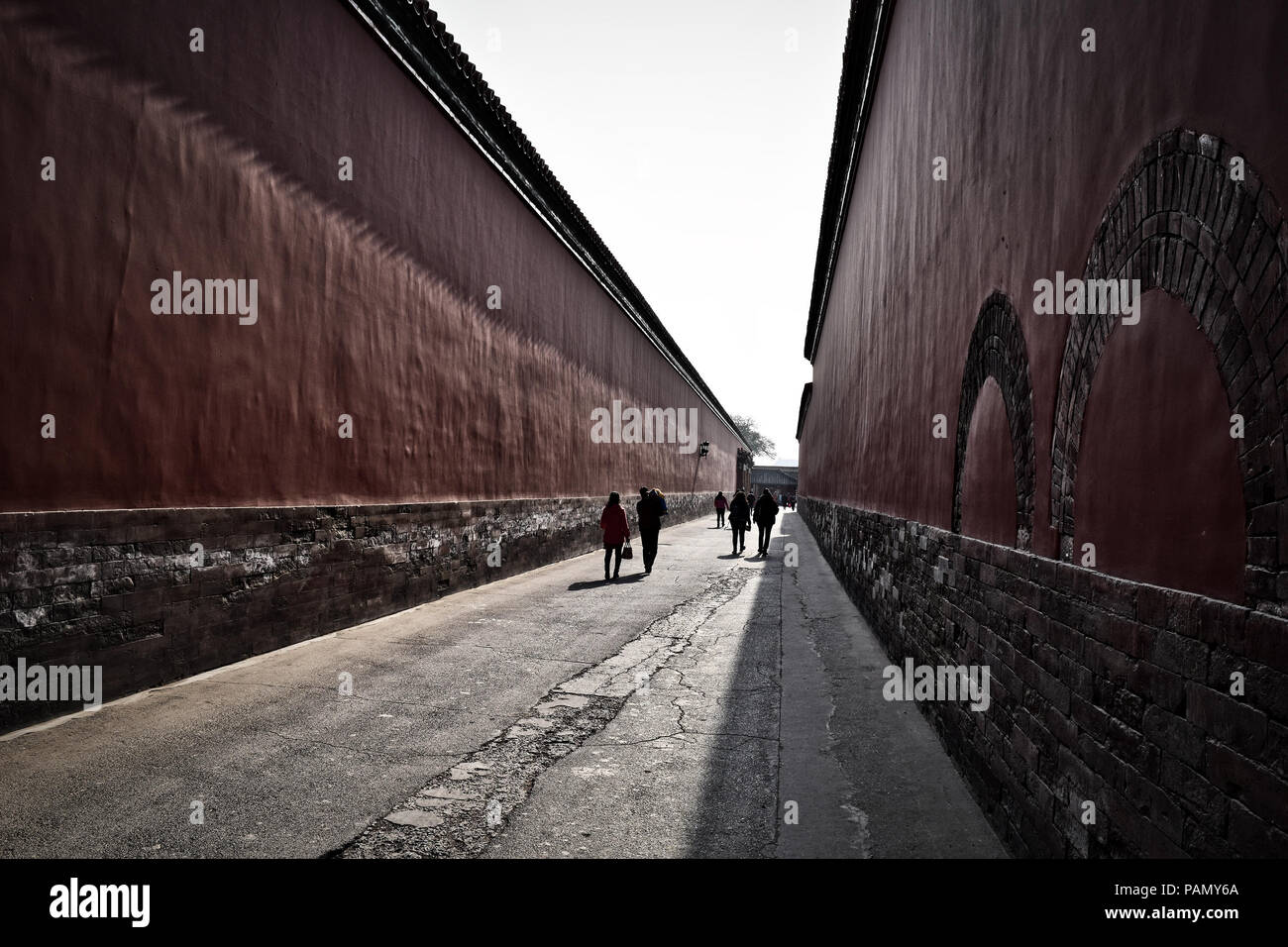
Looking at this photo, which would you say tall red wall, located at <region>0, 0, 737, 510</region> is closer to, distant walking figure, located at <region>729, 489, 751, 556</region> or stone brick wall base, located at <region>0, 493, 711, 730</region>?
stone brick wall base, located at <region>0, 493, 711, 730</region>

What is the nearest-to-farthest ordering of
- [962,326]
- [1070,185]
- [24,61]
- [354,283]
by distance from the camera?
[1070,185] → [24,61] → [962,326] → [354,283]

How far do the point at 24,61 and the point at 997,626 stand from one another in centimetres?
601

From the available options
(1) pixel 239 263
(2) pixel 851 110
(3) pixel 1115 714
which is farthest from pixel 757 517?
(3) pixel 1115 714

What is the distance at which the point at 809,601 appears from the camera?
10.5m

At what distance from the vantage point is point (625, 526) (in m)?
12.5

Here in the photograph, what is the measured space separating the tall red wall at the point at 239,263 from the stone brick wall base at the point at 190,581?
0.66 ft

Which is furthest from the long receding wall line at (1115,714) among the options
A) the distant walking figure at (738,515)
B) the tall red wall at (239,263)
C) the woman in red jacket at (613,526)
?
the distant walking figure at (738,515)

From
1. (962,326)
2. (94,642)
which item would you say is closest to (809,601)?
(962,326)

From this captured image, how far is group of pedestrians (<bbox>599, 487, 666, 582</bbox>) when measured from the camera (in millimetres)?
12266

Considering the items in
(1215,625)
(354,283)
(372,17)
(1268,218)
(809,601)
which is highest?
A: (372,17)

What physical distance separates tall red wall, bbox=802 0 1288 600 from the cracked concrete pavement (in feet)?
4.77

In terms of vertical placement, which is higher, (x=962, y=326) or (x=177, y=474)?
(x=962, y=326)

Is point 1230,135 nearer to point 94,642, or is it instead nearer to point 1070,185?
point 1070,185

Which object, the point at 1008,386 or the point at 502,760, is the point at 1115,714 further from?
the point at 502,760
